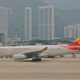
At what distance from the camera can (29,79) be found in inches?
765

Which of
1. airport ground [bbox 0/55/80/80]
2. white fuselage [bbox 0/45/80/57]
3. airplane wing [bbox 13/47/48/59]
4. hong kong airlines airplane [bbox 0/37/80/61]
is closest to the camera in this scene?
airport ground [bbox 0/55/80/80]

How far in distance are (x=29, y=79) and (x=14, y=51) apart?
20.9 metres

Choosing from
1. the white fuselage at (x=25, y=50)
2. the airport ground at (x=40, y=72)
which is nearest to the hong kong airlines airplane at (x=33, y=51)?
the white fuselage at (x=25, y=50)

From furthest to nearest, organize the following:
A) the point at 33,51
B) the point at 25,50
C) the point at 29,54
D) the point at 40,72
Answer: the point at 25,50 → the point at 29,54 → the point at 33,51 → the point at 40,72

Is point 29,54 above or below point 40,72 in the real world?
above

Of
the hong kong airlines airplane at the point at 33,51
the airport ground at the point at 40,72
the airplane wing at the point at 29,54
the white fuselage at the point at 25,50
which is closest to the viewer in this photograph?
the airport ground at the point at 40,72

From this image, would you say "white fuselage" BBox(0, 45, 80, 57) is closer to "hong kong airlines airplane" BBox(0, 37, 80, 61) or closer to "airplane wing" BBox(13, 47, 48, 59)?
"hong kong airlines airplane" BBox(0, 37, 80, 61)

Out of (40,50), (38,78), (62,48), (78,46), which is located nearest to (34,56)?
(40,50)

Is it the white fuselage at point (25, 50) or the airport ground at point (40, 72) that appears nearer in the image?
the airport ground at point (40, 72)

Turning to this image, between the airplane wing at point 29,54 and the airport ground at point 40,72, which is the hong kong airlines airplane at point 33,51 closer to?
the airplane wing at point 29,54

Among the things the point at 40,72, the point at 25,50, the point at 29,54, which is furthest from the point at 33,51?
the point at 40,72

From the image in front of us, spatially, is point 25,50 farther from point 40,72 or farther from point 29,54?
point 40,72

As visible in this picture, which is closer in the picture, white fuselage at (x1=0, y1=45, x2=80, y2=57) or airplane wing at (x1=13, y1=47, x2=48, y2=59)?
airplane wing at (x1=13, y1=47, x2=48, y2=59)

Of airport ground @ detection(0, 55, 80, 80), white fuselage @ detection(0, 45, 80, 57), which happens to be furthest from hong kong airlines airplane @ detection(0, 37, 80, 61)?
airport ground @ detection(0, 55, 80, 80)
